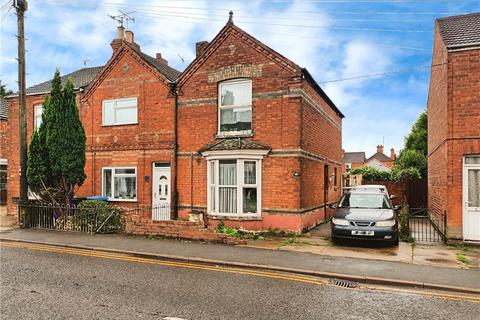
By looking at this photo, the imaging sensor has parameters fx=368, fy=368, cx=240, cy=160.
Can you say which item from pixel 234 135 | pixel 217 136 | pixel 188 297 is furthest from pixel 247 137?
pixel 188 297

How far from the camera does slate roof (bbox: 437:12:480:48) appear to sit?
36.9 ft

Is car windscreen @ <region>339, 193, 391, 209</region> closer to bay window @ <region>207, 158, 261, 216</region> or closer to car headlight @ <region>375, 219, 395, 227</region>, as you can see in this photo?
car headlight @ <region>375, 219, 395, 227</region>

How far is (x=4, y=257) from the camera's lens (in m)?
9.35

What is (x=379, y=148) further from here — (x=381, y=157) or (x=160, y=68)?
(x=160, y=68)

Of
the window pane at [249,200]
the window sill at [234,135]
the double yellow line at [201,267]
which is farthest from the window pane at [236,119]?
the double yellow line at [201,267]

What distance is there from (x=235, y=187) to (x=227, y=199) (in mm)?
565

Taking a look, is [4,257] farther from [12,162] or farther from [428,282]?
[12,162]

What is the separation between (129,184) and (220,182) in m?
4.82

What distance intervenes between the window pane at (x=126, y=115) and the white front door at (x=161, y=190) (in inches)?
97.5

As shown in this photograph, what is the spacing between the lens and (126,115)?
16625mm

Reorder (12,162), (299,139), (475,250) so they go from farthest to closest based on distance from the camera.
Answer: (12,162) → (299,139) → (475,250)

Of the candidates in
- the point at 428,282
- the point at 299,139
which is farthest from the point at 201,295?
the point at 299,139

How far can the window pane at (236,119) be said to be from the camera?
14.0 metres

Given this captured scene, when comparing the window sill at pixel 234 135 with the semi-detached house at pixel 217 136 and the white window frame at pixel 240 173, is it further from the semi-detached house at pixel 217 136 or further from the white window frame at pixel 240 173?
the white window frame at pixel 240 173
